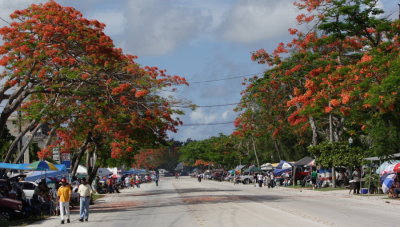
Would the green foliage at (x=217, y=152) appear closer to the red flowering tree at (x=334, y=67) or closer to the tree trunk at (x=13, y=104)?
the red flowering tree at (x=334, y=67)

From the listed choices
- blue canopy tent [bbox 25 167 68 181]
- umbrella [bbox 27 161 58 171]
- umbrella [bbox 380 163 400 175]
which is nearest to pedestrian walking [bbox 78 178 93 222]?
umbrella [bbox 27 161 58 171]

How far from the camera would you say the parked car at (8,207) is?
23.3 m

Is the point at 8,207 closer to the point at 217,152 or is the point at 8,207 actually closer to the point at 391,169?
the point at 391,169

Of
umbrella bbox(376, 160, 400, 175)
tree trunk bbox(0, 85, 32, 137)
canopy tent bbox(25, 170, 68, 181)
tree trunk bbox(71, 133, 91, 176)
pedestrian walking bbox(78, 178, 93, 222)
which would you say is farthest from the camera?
tree trunk bbox(71, 133, 91, 176)

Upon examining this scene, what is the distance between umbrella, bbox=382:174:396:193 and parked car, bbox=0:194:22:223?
19.3 metres

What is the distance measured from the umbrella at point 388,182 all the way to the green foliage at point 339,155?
9152mm

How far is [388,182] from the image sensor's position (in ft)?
108

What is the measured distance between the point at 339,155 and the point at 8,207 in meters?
26.7

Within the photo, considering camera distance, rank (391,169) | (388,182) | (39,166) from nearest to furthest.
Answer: (39,166), (388,182), (391,169)

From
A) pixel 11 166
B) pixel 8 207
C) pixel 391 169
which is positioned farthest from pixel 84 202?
pixel 391 169

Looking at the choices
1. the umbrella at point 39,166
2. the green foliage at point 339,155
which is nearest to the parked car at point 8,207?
the umbrella at point 39,166

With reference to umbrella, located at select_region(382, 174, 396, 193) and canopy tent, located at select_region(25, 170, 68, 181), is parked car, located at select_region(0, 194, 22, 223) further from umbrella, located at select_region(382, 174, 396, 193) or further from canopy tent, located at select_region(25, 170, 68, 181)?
umbrella, located at select_region(382, 174, 396, 193)

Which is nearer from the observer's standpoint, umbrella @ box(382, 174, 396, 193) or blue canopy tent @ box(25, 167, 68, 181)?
blue canopy tent @ box(25, 167, 68, 181)

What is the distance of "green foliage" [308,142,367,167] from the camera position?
4319cm
